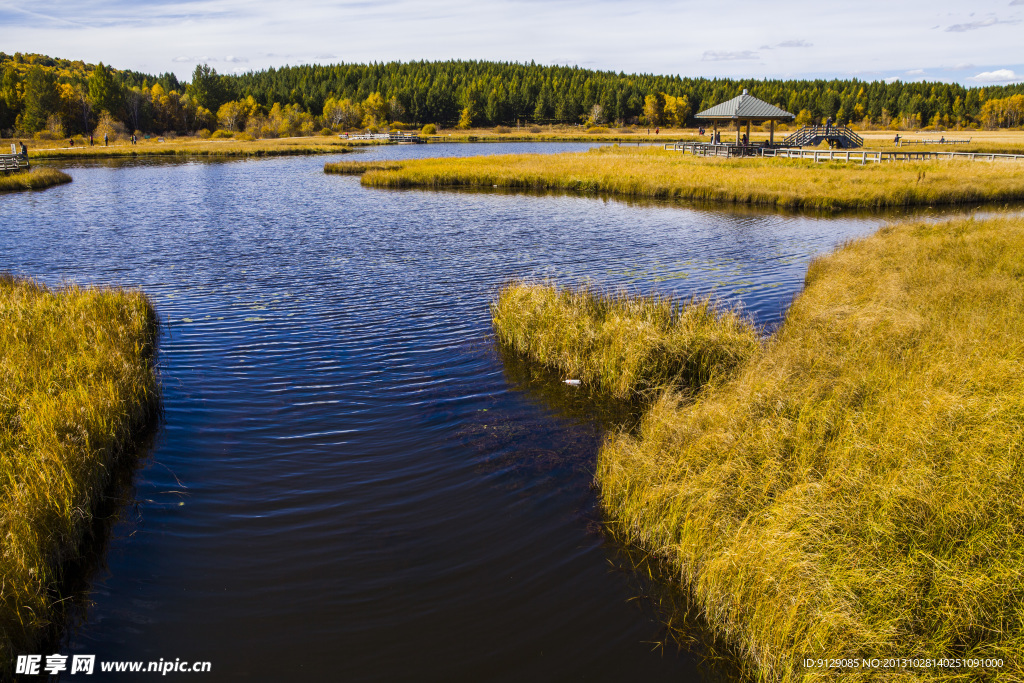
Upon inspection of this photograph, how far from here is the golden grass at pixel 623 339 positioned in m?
10.5

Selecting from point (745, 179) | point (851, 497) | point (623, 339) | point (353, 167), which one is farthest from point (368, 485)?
point (353, 167)

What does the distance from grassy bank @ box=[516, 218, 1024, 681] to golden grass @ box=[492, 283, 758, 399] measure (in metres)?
0.29

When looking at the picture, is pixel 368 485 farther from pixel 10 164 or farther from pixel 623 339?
pixel 10 164

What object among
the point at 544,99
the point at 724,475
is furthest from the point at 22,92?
the point at 724,475

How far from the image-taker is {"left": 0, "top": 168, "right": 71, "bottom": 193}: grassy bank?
131 ft

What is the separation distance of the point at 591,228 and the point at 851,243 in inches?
398

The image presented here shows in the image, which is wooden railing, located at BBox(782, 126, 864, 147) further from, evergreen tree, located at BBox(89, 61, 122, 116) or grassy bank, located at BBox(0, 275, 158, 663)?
evergreen tree, located at BBox(89, 61, 122, 116)

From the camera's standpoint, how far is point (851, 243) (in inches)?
794

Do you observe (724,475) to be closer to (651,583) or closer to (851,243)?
(651,583)

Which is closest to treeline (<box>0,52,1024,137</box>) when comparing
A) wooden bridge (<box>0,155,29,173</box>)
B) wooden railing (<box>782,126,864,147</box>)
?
wooden bridge (<box>0,155,29,173</box>)

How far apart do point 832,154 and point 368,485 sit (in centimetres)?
4831

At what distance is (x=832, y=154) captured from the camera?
46281mm

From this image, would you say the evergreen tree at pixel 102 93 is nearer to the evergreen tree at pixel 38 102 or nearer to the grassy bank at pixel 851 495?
the evergreen tree at pixel 38 102

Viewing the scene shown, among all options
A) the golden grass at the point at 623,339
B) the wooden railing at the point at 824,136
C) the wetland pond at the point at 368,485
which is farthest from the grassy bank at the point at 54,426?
the wooden railing at the point at 824,136
